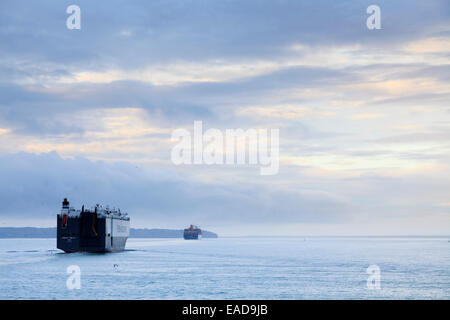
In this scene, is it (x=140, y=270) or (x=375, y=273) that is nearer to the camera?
(x=375, y=273)

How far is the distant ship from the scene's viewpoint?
12862cm

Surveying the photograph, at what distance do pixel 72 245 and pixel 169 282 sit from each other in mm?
65706

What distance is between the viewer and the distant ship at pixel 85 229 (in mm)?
128625

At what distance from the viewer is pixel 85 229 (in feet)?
425
